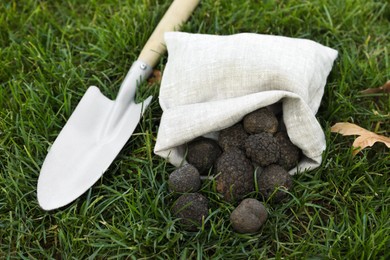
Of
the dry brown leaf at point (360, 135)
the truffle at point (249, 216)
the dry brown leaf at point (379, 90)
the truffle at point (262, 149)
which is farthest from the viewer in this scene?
the dry brown leaf at point (379, 90)

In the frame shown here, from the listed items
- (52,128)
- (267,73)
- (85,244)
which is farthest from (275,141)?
(52,128)

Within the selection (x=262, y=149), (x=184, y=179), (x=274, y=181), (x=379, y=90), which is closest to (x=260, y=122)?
(x=262, y=149)

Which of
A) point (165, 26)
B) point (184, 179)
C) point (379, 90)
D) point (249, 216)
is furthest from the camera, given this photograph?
point (165, 26)

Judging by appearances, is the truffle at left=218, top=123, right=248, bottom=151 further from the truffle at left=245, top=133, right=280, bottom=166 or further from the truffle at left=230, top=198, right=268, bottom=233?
the truffle at left=230, top=198, right=268, bottom=233

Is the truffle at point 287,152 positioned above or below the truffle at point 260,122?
below

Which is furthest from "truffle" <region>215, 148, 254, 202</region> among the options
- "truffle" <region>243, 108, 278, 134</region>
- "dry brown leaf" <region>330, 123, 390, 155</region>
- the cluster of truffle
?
"dry brown leaf" <region>330, 123, 390, 155</region>

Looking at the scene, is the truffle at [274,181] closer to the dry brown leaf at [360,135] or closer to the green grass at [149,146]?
the green grass at [149,146]

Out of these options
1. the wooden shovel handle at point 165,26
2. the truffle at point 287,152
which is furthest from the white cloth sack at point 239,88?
the wooden shovel handle at point 165,26

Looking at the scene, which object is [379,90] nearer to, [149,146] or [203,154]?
[203,154]

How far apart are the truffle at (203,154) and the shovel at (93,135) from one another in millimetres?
324

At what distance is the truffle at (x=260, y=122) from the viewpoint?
6.27ft

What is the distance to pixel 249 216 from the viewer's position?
1.76 meters

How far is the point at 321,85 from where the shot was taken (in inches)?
83.7

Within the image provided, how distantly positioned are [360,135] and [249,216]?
665 mm
